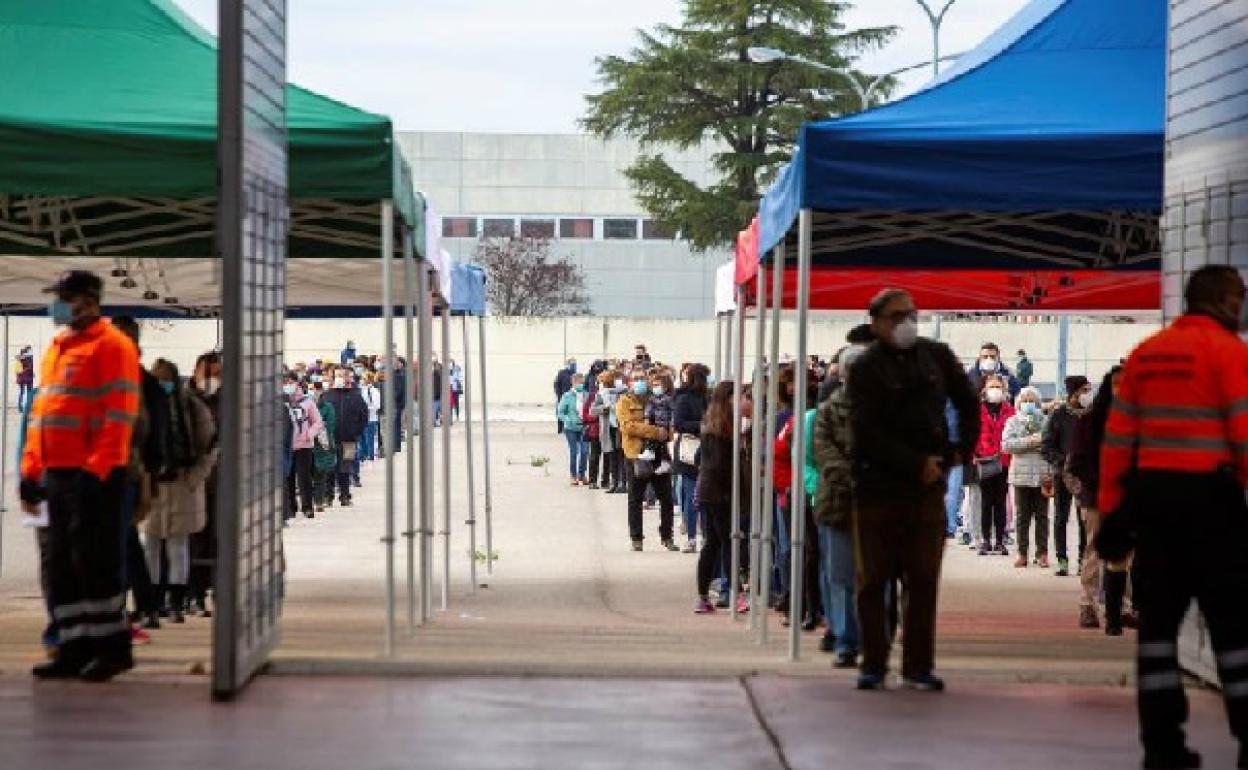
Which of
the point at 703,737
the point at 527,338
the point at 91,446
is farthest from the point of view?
the point at 527,338

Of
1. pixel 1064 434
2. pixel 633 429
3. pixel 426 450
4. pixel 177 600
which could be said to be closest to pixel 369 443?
pixel 633 429

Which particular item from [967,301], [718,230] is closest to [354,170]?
[967,301]

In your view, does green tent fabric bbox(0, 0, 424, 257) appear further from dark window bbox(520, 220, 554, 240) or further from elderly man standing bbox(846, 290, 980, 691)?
dark window bbox(520, 220, 554, 240)

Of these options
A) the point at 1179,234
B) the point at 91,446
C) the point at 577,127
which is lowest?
the point at 91,446

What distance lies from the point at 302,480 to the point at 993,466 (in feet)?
33.5

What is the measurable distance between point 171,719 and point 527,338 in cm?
5533

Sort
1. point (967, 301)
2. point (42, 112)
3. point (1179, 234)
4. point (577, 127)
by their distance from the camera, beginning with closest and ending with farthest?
point (1179, 234), point (42, 112), point (967, 301), point (577, 127)

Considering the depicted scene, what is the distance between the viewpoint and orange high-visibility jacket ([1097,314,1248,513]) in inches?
349

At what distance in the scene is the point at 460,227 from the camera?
301 ft

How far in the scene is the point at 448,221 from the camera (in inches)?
3607

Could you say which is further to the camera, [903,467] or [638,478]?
[638,478]

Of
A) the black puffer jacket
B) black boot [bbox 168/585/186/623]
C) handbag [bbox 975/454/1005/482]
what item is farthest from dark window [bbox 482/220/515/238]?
the black puffer jacket

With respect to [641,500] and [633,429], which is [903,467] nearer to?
[633,429]

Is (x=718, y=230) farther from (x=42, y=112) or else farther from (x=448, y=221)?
(x=42, y=112)
